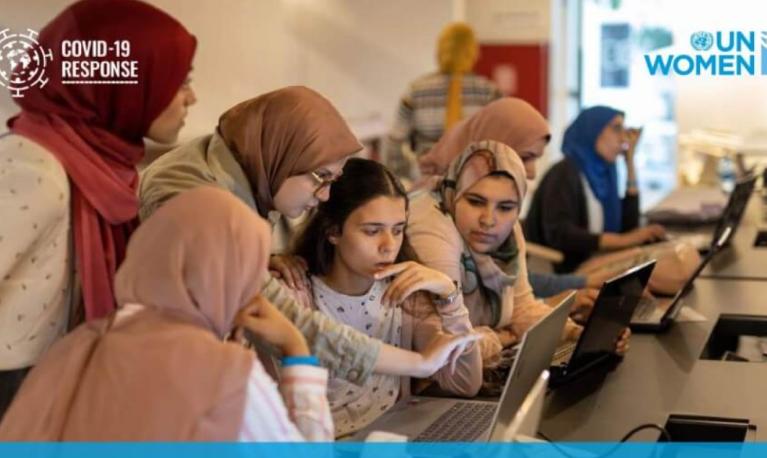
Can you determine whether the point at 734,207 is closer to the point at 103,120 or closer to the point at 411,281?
the point at 411,281

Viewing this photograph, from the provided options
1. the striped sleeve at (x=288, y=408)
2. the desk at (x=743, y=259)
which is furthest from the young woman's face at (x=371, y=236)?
the desk at (x=743, y=259)

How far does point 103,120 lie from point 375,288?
24.3 inches

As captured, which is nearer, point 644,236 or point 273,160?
point 273,160

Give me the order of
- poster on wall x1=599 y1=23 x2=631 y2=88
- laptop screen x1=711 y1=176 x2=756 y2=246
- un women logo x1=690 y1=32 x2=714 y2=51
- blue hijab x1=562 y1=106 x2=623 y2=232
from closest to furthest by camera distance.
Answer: un women logo x1=690 y1=32 x2=714 y2=51
laptop screen x1=711 y1=176 x2=756 y2=246
blue hijab x1=562 y1=106 x2=623 y2=232
poster on wall x1=599 y1=23 x2=631 y2=88

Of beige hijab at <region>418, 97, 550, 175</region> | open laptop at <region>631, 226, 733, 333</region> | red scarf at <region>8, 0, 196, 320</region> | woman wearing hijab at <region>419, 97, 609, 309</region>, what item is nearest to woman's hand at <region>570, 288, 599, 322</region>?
woman wearing hijab at <region>419, 97, 609, 309</region>

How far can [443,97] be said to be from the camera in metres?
5.92

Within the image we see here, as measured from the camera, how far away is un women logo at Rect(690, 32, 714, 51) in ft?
11.1

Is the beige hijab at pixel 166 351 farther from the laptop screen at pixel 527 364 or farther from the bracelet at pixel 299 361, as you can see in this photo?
the laptop screen at pixel 527 364

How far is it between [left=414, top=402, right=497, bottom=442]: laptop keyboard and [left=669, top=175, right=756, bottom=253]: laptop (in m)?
1.77

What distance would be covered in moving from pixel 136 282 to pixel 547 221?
2.68 meters

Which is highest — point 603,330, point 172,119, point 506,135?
point 172,119

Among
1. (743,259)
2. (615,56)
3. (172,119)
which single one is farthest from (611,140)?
(615,56)

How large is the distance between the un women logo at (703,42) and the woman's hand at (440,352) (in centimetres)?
163

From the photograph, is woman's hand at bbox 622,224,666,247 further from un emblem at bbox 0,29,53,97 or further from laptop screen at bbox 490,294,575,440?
un emblem at bbox 0,29,53,97
